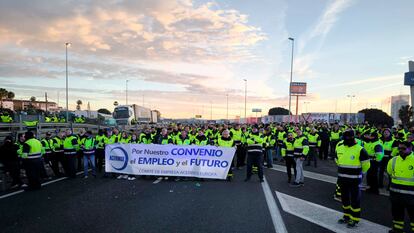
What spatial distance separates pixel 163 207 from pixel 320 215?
3.74 m

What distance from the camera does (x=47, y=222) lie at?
6363 millimetres

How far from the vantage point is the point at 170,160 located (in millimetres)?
11289

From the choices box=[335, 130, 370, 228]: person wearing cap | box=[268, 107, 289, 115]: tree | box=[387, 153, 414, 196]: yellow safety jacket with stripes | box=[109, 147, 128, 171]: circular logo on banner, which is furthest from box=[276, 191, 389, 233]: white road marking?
box=[268, 107, 289, 115]: tree

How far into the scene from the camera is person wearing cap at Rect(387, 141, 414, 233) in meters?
5.62

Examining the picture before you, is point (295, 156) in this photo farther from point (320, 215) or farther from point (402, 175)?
point (402, 175)

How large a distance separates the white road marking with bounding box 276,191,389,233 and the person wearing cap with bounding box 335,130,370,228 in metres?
0.19

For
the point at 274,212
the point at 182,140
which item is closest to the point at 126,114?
the point at 182,140

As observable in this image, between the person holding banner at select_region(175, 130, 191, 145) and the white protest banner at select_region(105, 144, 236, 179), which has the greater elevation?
the person holding banner at select_region(175, 130, 191, 145)

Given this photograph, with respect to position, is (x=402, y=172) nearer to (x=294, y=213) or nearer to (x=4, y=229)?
(x=294, y=213)

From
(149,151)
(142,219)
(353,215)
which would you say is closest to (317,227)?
(353,215)

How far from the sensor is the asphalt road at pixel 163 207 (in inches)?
243

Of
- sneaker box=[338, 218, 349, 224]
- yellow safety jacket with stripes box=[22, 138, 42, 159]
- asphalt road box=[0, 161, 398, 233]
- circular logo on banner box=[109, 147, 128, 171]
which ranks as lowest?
asphalt road box=[0, 161, 398, 233]

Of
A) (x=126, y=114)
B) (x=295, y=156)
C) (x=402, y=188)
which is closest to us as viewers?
(x=402, y=188)

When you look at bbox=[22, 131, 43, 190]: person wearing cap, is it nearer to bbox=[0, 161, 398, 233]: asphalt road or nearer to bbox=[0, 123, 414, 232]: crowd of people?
bbox=[0, 123, 414, 232]: crowd of people
